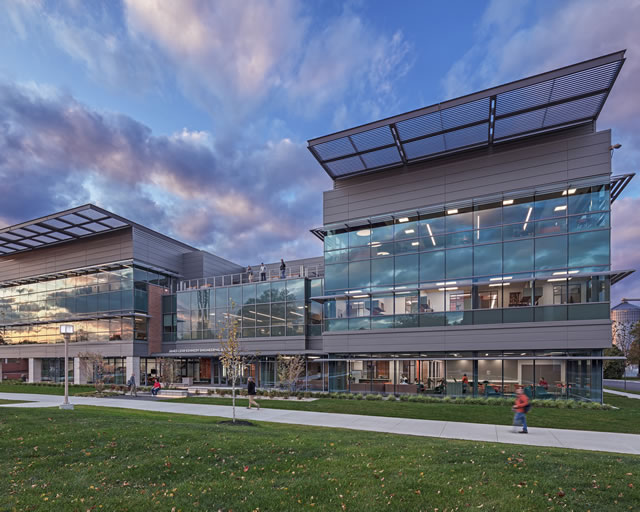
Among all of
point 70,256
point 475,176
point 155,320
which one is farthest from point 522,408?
point 70,256

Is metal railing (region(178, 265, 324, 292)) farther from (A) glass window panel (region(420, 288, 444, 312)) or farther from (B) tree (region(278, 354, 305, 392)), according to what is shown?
(A) glass window panel (region(420, 288, 444, 312))

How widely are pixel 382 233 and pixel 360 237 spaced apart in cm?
166

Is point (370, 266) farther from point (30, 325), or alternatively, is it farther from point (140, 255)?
point (30, 325)

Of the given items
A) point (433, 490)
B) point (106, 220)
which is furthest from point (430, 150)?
point (106, 220)

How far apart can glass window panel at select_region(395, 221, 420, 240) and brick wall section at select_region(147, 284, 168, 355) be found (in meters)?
26.3

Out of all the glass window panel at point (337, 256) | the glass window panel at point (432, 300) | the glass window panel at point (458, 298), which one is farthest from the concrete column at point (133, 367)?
the glass window panel at point (458, 298)

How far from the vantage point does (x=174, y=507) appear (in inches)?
244

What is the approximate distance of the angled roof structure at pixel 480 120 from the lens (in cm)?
1989

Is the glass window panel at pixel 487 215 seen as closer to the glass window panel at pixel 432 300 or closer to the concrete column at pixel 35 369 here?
the glass window panel at pixel 432 300

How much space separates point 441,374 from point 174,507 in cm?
2190

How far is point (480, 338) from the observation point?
24.0 m

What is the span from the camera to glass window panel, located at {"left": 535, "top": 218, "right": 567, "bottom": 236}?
22906mm

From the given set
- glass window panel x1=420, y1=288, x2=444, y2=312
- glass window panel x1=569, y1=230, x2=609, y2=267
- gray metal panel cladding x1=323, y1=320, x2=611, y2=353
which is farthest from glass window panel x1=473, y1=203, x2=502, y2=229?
gray metal panel cladding x1=323, y1=320, x2=611, y2=353

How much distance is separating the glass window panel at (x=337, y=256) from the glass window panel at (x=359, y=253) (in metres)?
0.34
